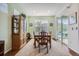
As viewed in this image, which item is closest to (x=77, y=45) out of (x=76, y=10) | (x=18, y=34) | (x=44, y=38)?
(x=76, y=10)

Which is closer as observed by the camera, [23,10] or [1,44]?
[1,44]

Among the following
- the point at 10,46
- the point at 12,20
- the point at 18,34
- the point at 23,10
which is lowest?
the point at 10,46

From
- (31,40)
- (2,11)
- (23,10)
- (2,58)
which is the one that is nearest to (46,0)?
(2,58)

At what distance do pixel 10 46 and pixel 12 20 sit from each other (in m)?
1.08

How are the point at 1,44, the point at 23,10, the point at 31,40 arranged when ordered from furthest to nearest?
the point at 31,40
the point at 23,10
the point at 1,44

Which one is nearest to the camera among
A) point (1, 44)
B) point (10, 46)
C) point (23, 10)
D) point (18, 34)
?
point (1, 44)

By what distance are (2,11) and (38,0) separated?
6.88 ft

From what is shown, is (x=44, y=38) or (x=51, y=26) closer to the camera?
(x=44, y=38)

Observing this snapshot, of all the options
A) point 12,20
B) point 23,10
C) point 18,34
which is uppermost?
point 23,10

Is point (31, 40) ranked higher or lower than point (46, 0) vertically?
lower

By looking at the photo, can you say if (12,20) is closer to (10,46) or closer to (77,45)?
(10,46)

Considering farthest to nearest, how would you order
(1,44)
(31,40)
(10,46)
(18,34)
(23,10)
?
1. (31,40)
2. (23,10)
3. (18,34)
4. (10,46)
5. (1,44)

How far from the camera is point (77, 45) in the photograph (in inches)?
196

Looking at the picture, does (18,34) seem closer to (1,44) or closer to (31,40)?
(31,40)
